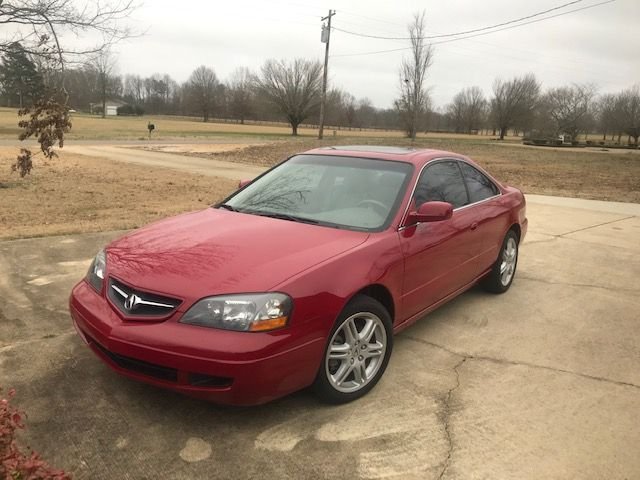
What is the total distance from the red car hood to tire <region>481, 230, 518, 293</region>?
7.41 ft

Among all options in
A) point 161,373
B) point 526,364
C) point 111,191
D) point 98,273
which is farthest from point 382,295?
point 111,191

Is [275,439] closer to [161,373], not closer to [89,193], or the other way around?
[161,373]

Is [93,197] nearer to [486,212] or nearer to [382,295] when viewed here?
[486,212]

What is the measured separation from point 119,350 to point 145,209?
7.23 metres

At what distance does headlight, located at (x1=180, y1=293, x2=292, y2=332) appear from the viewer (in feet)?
8.75

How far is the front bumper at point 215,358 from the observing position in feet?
8.54

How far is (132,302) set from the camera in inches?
112

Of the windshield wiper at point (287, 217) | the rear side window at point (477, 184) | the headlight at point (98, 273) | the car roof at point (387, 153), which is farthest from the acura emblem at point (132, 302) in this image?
the rear side window at point (477, 184)

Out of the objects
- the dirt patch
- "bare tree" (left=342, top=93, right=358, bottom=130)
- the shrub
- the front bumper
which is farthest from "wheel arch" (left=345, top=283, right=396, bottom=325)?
"bare tree" (left=342, top=93, right=358, bottom=130)

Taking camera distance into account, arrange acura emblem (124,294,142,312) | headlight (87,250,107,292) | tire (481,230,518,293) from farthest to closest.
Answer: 1. tire (481,230,518,293)
2. headlight (87,250,107,292)
3. acura emblem (124,294,142,312)

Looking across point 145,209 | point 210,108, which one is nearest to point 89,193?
point 145,209

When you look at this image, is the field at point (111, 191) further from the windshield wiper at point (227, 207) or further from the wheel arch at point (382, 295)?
the wheel arch at point (382, 295)

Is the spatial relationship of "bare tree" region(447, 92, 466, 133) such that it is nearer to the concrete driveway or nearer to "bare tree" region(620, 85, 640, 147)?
"bare tree" region(620, 85, 640, 147)

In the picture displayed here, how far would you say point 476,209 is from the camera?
184 inches
